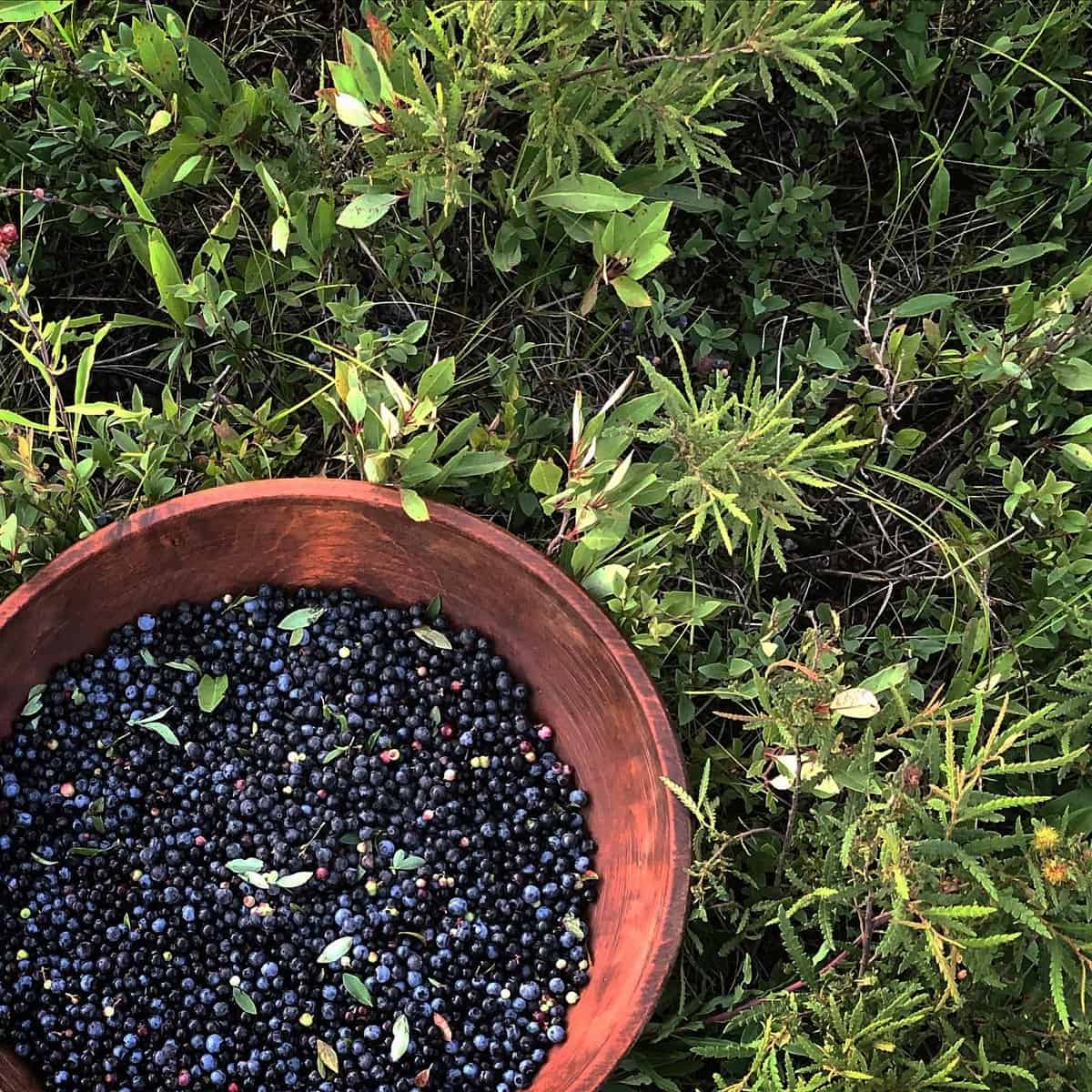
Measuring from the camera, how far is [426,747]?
1.49 meters

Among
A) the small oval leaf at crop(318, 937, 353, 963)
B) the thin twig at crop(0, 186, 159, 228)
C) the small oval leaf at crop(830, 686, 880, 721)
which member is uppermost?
the thin twig at crop(0, 186, 159, 228)

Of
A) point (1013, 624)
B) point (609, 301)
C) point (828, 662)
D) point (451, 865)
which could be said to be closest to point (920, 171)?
point (609, 301)

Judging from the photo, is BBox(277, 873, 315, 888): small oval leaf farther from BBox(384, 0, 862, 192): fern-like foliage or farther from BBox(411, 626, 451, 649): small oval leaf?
BBox(384, 0, 862, 192): fern-like foliage

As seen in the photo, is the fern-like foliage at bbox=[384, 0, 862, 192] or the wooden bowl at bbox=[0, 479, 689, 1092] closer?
the fern-like foliage at bbox=[384, 0, 862, 192]

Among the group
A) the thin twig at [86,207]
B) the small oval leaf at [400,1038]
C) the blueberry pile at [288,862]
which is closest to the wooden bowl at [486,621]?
the blueberry pile at [288,862]

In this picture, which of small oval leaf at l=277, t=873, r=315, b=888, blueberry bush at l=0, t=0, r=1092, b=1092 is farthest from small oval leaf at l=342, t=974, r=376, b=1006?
blueberry bush at l=0, t=0, r=1092, b=1092

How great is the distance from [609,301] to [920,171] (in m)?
0.61

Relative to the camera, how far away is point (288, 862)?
141 centimetres

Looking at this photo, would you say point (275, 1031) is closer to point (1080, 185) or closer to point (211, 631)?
point (211, 631)

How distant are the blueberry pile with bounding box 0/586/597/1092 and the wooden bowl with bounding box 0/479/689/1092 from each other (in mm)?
36

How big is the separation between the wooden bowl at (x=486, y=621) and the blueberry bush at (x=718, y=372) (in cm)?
7

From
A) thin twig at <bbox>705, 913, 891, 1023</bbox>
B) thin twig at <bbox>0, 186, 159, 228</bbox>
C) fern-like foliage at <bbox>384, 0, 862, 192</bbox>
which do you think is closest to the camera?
fern-like foliage at <bbox>384, 0, 862, 192</bbox>

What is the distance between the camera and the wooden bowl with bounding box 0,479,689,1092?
51.9 inches

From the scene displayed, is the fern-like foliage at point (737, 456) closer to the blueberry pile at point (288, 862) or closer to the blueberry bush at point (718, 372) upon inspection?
the blueberry bush at point (718, 372)
